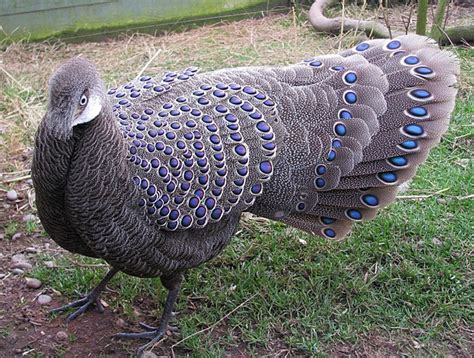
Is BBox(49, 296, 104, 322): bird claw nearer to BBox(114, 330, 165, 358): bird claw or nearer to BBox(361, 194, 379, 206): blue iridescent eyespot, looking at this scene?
BBox(114, 330, 165, 358): bird claw

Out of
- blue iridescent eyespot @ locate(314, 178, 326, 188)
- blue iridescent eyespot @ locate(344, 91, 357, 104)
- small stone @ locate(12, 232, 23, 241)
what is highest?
blue iridescent eyespot @ locate(344, 91, 357, 104)

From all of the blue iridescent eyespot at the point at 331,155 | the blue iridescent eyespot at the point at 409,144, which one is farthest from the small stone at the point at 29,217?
the blue iridescent eyespot at the point at 409,144

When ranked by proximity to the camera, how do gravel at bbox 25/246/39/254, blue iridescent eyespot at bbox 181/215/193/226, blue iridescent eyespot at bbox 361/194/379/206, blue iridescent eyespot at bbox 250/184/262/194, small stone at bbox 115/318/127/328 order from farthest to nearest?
gravel at bbox 25/246/39/254 < small stone at bbox 115/318/127/328 < blue iridescent eyespot at bbox 361/194/379/206 < blue iridescent eyespot at bbox 250/184/262/194 < blue iridescent eyespot at bbox 181/215/193/226

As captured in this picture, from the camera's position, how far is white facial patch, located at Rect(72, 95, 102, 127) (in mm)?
2786

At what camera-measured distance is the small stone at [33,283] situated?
387 centimetres

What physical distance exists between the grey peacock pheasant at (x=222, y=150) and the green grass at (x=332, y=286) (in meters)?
0.29

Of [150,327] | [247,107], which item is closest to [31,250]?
[150,327]

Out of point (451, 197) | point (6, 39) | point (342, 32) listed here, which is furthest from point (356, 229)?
point (6, 39)

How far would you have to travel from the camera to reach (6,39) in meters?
6.91

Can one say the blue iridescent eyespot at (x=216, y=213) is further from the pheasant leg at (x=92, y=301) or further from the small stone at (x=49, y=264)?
the small stone at (x=49, y=264)

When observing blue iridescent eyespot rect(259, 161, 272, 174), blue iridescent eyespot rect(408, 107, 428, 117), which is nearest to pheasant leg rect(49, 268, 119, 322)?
blue iridescent eyespot rect(259, 161, 272, 174)

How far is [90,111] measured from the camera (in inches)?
111

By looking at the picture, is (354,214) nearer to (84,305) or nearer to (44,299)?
(84,305)

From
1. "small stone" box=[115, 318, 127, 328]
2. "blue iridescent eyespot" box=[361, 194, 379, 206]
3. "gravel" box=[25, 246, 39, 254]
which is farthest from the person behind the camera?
"gravel" box=[25, 246, 39, 254]
